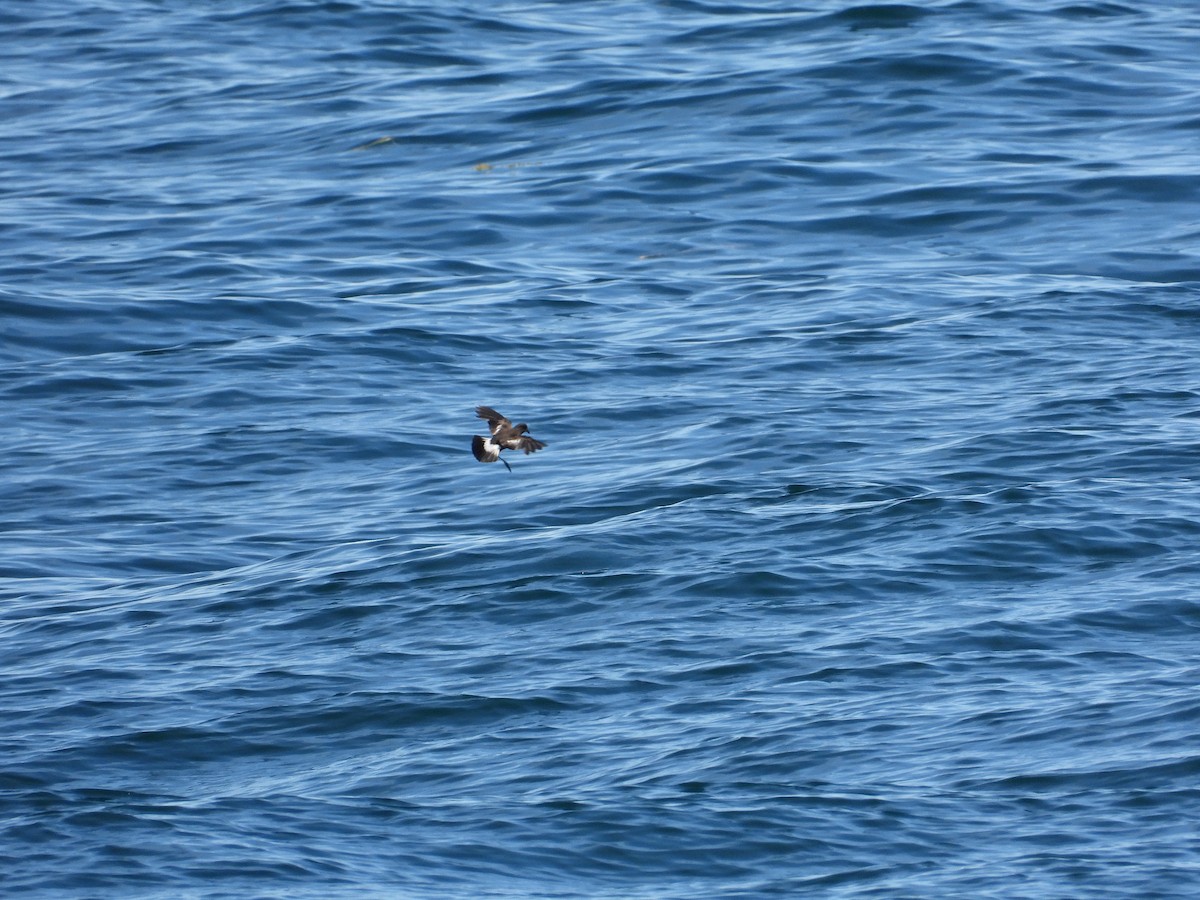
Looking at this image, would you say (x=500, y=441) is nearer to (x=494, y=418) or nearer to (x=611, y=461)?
(x=494, y=418)

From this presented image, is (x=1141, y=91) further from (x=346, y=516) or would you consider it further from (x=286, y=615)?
(x=286, y=615)

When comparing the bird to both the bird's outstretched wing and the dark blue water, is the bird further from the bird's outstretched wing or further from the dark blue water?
the dark blue water

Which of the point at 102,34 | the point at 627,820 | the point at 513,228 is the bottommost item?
the point at 627,820

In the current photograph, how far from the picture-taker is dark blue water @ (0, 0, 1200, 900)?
7.47 metres

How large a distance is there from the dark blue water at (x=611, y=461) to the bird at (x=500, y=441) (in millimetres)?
1165

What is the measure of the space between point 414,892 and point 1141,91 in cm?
1349

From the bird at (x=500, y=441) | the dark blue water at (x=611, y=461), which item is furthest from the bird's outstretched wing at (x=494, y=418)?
the dark blue water at (x=611, y=461)

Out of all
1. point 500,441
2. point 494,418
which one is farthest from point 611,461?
point 500,441

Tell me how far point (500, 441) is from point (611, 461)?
10.8ft

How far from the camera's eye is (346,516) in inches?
432

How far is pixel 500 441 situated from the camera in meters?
8.28

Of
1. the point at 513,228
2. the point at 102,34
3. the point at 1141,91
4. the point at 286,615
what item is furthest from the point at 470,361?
the point at 102,34

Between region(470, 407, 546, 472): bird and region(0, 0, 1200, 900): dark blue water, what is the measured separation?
116 cm

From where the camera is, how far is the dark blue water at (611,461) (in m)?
7.47
